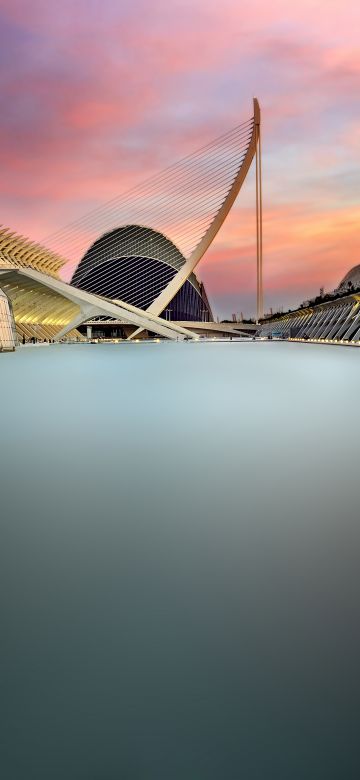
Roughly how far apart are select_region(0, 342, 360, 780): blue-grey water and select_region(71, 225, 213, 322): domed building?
78.7 metres

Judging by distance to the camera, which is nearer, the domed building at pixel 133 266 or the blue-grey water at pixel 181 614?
the blue-grey water at pixel 181 614

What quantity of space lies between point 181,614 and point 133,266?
→ 86.0 m

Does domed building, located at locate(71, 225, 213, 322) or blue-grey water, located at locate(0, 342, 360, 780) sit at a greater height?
domed building, located at locate(71, 225, 213, 322)

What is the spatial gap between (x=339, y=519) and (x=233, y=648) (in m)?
1.59

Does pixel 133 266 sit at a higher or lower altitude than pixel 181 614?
higher

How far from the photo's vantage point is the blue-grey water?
1551 mm

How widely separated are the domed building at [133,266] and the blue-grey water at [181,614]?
3099 inches

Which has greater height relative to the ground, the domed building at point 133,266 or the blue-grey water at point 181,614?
the domed building at point 133,266

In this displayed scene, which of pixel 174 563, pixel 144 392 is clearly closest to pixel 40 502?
pixel 174 563

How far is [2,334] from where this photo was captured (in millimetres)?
32562

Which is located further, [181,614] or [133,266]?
[133,266]

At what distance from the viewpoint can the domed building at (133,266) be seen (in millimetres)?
84438

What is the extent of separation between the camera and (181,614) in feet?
7.35

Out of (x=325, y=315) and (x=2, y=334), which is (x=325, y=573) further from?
(x=325, y=315)
